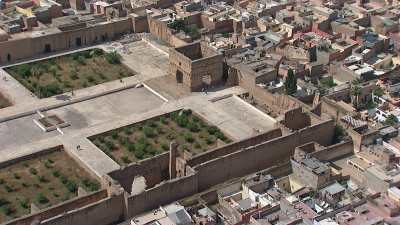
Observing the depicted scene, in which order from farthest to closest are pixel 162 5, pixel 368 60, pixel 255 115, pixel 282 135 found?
pixel 162 5
pixel 368 60
pixel 255 115
pixel 282 135

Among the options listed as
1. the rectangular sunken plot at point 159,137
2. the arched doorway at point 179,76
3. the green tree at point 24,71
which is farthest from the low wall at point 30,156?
the arched doorway at point 179,76

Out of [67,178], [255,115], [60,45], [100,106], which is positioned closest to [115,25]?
[60,45]

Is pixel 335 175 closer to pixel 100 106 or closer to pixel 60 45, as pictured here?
pixel 100 106

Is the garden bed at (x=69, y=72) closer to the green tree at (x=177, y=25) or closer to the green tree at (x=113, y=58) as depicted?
the green tree at (x=113, y=58)

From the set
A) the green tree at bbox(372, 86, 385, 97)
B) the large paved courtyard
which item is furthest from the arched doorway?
the green tree at bbox(372, 86, 385, 97)

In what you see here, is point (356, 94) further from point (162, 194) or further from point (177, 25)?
point (177, 25)

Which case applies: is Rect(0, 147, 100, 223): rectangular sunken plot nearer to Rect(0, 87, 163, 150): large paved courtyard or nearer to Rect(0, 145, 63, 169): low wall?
Rect(0, 145, 63, 169): low wall
